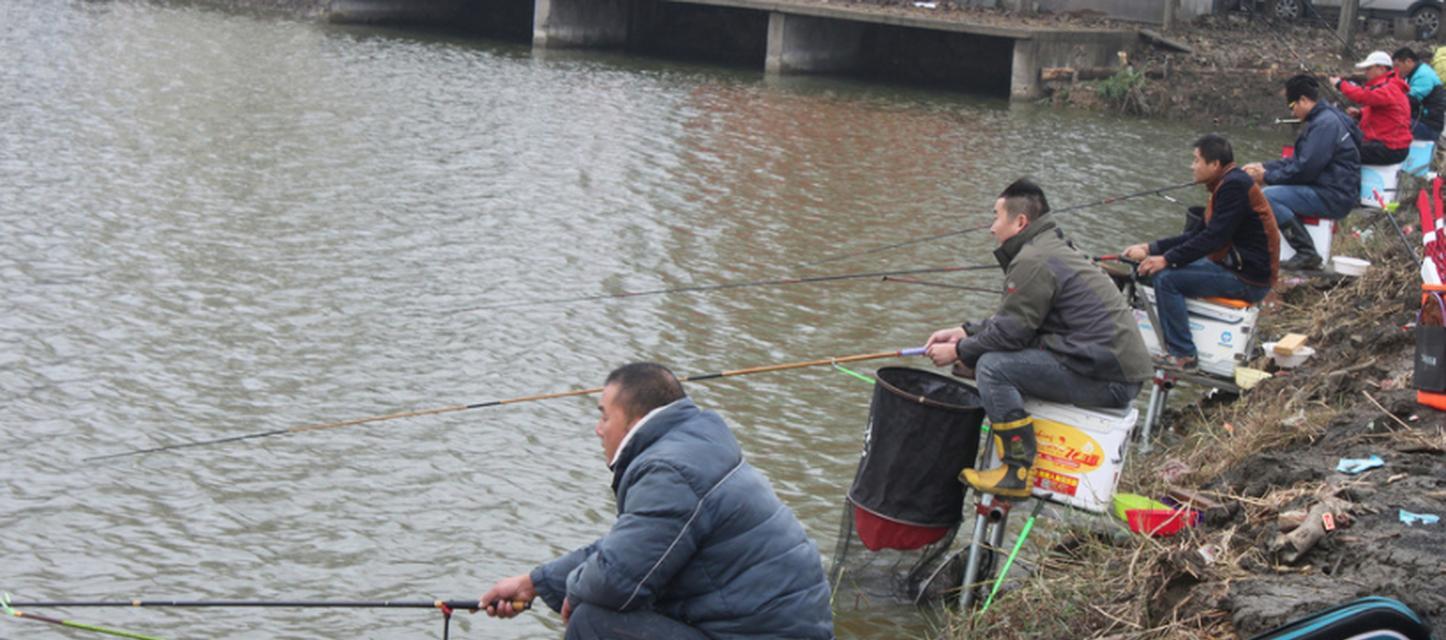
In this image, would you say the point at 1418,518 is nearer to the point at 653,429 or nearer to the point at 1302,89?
the point at 653,429

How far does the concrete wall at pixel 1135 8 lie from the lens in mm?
31797

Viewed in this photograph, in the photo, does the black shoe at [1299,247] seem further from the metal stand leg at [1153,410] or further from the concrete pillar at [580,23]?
the concrete pillar at [580,23]

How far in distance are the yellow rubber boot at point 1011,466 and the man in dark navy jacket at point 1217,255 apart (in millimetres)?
2622

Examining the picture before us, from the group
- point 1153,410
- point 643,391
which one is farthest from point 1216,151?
point 643,391

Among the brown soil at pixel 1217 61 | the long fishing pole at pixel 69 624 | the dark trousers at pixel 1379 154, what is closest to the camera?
the long fishing pole at pixel 69 624

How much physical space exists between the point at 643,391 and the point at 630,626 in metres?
0.70

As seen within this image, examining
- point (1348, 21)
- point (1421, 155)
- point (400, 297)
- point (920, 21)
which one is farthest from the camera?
point (920, 21)

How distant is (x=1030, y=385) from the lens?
21.6ft

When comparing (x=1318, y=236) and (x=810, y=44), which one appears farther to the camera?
(x=810, y=44)

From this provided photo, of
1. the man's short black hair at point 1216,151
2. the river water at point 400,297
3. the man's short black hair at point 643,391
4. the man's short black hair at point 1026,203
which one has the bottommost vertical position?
the river water at point 400,297

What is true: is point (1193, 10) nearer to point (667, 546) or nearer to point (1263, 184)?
point (1263, 184)

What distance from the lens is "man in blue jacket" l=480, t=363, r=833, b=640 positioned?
4746mm

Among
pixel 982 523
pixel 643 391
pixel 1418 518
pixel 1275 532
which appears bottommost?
pixel 982 523

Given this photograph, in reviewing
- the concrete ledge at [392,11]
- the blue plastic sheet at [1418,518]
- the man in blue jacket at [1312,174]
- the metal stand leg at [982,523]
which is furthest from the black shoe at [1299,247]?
the concrete ledge at [392,11]
